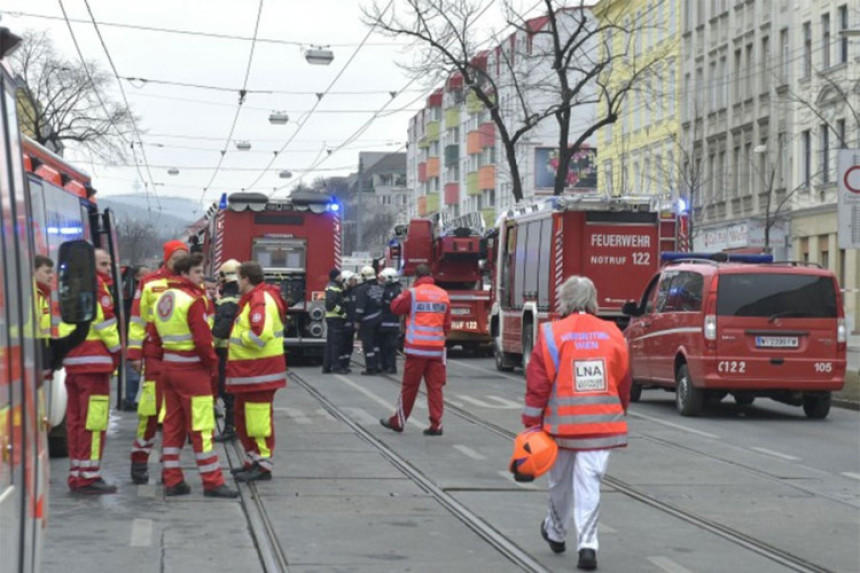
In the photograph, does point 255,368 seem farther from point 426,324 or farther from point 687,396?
point 687,396

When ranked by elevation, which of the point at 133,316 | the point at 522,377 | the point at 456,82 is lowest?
the point at 522,377

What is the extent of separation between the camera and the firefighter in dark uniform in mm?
29297

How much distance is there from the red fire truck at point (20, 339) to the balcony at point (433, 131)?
10874 centimetres

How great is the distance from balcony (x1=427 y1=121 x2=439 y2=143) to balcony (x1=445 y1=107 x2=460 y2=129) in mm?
4675

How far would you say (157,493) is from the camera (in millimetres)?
12188

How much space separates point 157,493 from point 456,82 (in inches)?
3019

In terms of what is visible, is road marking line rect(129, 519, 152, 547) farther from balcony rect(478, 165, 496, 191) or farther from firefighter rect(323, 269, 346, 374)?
balcony rect(478, 165, 496, 191)

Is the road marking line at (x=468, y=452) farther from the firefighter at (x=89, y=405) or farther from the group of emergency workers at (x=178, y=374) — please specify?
the firefighter at (x=89, y=405)

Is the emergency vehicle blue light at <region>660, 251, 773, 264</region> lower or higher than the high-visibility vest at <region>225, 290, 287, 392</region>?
higher

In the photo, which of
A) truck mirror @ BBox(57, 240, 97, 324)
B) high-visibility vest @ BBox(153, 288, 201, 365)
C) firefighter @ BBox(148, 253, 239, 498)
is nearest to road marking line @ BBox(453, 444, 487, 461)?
firefighter @ BBox(148, 253, 239, 498)

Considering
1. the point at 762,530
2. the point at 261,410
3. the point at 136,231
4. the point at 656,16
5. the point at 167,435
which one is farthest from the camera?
the point at 136,231

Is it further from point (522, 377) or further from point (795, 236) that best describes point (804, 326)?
point (795, 236)

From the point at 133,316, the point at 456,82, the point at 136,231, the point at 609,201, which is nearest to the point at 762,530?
the point at 133,316

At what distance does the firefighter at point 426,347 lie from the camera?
1702cm
